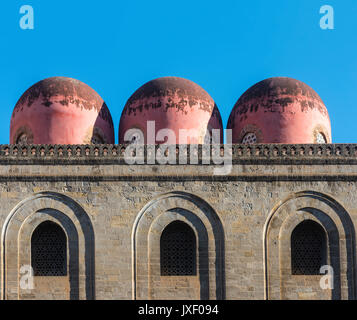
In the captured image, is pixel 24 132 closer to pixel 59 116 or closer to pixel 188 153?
pixel 59 116

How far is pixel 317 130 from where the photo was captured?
13.2 metres

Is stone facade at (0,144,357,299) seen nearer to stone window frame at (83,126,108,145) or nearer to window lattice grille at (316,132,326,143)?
stone window frame at (83,126,108,145)

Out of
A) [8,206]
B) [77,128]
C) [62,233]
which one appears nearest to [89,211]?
[62,233]

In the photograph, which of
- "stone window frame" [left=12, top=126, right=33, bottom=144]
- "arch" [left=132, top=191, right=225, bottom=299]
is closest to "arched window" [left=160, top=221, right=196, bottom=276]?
"arch" [left=132, top=191, right=225, bottom=299]

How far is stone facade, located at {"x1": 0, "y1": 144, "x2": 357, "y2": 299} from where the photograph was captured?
1084 cm

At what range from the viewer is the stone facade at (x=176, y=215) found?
10.8m

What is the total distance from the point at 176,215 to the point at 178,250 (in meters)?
0.66

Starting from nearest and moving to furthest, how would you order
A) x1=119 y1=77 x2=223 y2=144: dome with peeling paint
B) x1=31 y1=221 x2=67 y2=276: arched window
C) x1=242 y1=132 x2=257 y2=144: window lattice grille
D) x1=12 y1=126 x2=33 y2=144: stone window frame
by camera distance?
x1=31 y1=221 x2=67 y2=276: arched window < x1=119 y1=77 x2=223 y2=144: dome with peeling paint < x1=12 y1=126 x2=33 y2=144: stone window frame < x1=242 y1=132 x2=257 y2=144: window lattice grille

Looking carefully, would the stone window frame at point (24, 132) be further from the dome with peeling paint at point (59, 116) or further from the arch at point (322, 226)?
the arch at point (322, 226)

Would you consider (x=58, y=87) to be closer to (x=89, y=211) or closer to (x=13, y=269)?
→ (x=89, y=211)

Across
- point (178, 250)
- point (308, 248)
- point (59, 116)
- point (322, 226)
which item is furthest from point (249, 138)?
point (59, 116)

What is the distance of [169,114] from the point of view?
42.3ft

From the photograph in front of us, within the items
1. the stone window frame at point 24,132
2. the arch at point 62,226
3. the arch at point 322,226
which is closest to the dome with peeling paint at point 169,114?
the stone window frame at point 24,132

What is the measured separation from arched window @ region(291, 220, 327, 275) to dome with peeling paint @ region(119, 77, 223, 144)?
308 centimetres
